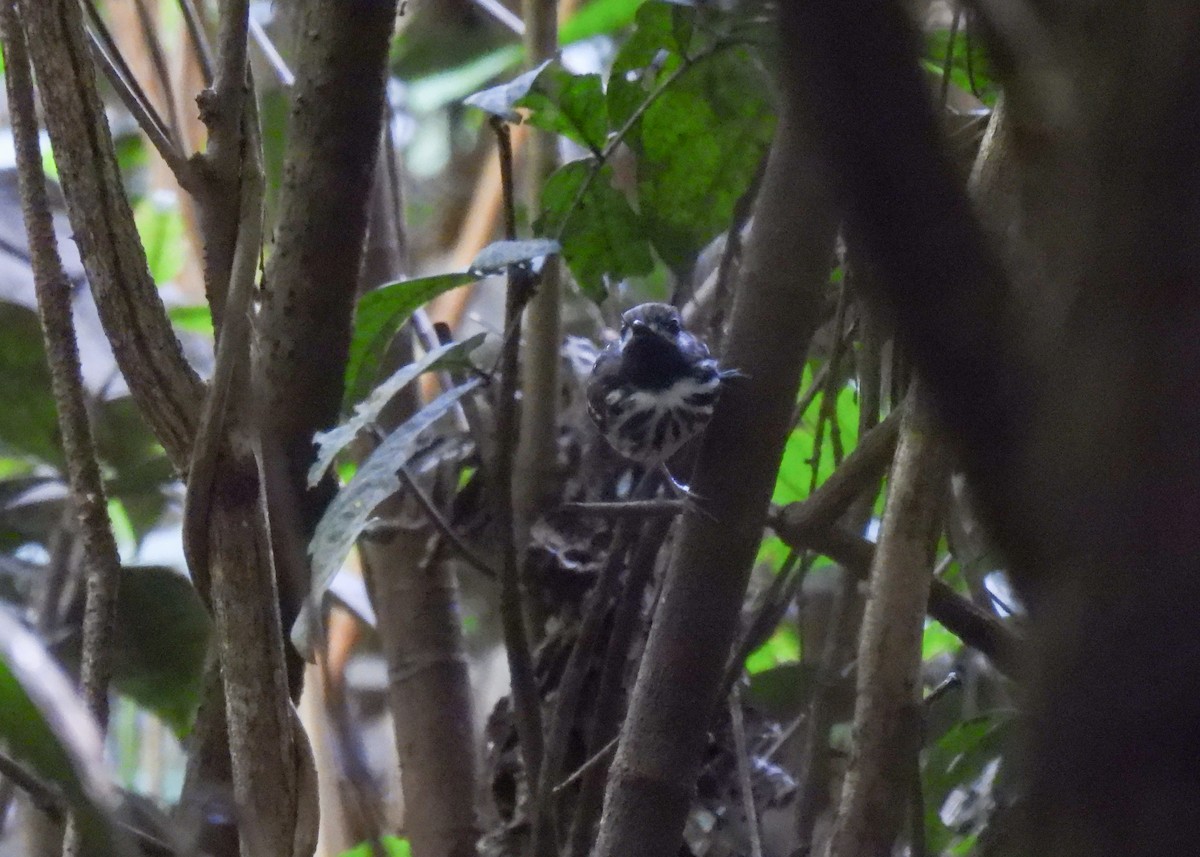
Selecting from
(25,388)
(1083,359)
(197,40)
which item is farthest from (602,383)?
(1083,359)

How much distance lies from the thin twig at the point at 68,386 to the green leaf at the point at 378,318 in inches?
9.3

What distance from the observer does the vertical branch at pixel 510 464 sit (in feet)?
2.38

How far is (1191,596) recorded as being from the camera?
0.25m

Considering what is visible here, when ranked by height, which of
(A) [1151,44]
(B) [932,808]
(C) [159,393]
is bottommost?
(B) [932,808]

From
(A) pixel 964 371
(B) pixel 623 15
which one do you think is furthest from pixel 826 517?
(B) pixel 623 15

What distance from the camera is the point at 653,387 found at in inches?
37.2

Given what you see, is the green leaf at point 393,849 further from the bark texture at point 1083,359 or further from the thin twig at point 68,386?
the bark texture at point 1083,359

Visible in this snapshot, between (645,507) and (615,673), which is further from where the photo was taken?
(615,673)

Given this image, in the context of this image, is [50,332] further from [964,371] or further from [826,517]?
[964,371]

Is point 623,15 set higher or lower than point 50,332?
higher

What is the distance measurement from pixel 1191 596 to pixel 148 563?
1.15 m

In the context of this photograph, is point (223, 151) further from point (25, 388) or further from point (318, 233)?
point (25, 388)

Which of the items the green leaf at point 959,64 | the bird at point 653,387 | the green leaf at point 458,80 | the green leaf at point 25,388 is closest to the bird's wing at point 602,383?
the bird at point 653,387

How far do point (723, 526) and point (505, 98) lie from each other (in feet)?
0.96
